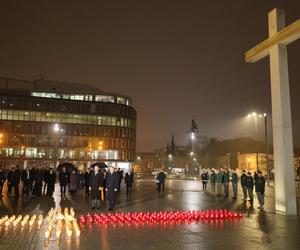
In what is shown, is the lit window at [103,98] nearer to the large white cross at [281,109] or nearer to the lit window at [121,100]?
the lit window at [121,100]

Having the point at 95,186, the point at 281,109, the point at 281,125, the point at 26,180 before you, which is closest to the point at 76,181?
the point at 26,180

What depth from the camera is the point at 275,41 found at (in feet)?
53.7

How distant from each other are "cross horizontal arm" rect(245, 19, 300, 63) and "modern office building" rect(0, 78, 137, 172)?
73.6 metres

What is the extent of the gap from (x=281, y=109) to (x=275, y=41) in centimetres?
333

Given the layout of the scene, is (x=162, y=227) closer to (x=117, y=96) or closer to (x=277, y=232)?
(x=277, y=232)

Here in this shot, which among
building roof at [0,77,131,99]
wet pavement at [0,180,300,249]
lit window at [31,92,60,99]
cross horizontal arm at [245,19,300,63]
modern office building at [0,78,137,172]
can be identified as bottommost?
wet pavement at [0,180,300,249]

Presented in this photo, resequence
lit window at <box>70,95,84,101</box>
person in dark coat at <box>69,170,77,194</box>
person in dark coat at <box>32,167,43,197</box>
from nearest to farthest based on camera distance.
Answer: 1. person in dark coat at <box>32,167,43,197</box>
2. person in dark coat at <box>69,170,77,194</box>
3. lit window at <box>70,95,84,101</box>

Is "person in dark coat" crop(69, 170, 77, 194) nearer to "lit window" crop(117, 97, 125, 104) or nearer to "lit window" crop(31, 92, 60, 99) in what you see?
"lit window" crop(31, 92, 60, 99)

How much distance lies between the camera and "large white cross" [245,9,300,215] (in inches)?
604

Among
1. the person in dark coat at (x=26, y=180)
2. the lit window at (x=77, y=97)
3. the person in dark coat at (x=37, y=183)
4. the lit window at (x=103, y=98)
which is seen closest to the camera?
the person in dark coat at (x=37, y=183)

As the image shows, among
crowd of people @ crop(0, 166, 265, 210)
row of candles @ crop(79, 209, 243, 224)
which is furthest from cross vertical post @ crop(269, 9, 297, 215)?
crowd of people @ crop(0, 166, 265, 210)

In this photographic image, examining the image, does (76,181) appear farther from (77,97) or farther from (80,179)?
(77,97)

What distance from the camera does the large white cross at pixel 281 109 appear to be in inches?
604

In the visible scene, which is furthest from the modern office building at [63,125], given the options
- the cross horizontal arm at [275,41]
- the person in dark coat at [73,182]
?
the cross horizontal arm at [275,41]
